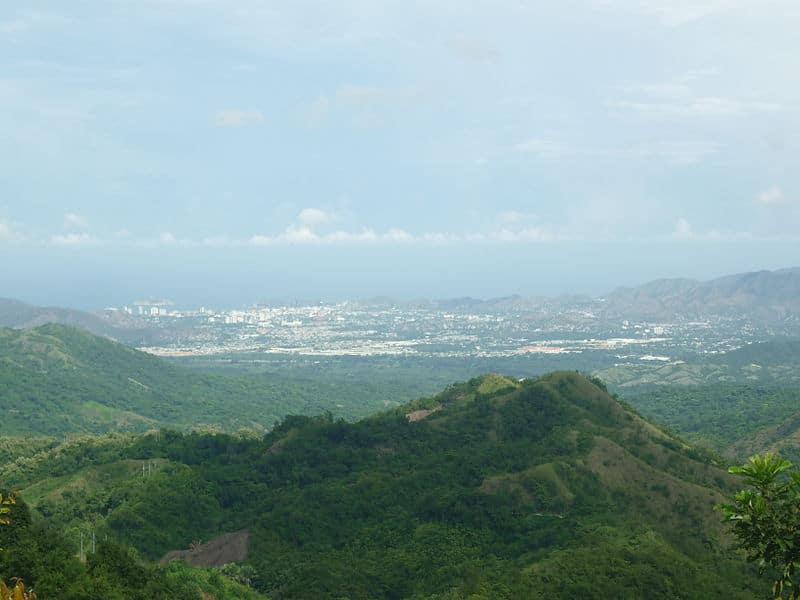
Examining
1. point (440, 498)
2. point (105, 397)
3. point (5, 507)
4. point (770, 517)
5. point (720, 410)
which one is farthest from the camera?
point (105, 397)

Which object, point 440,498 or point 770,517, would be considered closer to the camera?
point 770,517

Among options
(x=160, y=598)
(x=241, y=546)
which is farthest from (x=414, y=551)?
(x=160, y=598)

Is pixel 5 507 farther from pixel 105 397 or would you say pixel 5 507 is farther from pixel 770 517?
pixel 105 397

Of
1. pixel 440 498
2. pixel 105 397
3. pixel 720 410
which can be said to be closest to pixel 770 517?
pixel 440 498

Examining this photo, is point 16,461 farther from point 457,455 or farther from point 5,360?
point 5,360

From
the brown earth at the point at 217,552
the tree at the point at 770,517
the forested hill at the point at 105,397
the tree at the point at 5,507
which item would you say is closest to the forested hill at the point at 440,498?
the brown earth at the point at 217,552

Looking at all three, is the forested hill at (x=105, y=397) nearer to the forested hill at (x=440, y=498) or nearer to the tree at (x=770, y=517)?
the forested hill at (x=440, y=498)
